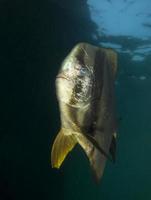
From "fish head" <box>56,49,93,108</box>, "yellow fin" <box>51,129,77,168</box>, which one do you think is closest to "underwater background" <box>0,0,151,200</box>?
"yellow fin" <box>51,129,77,168</box>

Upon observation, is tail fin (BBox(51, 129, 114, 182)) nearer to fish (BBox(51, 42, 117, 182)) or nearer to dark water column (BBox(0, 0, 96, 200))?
fish (BBox(51, 42, 117, 182))

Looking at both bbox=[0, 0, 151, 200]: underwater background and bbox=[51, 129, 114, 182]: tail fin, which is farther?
bbox=[0, 0, 151, 200]: underwater background

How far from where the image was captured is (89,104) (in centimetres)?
166

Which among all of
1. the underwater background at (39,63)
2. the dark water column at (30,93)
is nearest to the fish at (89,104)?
the underwater background at (39,63)

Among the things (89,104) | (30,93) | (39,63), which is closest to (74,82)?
(89,104)

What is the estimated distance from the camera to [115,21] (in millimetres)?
18656

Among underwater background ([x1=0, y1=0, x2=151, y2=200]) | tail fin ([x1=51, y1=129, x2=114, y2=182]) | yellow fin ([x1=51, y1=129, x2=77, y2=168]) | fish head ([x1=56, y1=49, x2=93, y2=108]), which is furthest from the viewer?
underwater background ([x1=0, y1=0, x2=151, y2=200])

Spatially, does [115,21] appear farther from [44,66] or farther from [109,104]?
[109,104]

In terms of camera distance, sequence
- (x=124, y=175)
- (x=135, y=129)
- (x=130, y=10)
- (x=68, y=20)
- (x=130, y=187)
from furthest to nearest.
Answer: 1. (x=130, y=187)
2. (x=124, y=175)
3. (x=135, y=129)
4. (x=68, y=20)
5. (x=130, y=10)

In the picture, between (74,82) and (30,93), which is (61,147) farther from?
(30,93)

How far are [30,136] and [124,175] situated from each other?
92.5 m

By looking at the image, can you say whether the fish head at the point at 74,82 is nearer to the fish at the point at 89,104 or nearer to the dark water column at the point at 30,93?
the fish at the point at 89,104

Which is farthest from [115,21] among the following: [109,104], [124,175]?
[124,175]

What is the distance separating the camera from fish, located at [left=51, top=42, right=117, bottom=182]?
156cm
